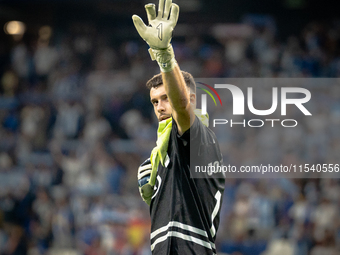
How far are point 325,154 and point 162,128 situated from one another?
20.0 ft

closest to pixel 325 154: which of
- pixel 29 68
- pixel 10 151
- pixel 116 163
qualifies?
pixel 116 163

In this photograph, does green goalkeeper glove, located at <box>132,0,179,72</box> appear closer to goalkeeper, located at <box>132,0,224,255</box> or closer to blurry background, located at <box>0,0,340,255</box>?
goalkeeper, located at <box>132,0,224,255</box>

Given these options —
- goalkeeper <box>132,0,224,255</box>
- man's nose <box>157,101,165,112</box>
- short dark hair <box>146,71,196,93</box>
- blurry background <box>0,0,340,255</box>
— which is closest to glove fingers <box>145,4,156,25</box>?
goalkeeper <box>132,0,224,255</box>

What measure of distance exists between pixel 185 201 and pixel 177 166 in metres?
0.21

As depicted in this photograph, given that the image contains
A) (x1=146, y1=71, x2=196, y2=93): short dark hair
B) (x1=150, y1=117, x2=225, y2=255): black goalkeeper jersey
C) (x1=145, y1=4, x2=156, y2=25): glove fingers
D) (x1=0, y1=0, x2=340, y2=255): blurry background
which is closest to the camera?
(x1=145, y1=4, x2=156, y2=25): glove fingers

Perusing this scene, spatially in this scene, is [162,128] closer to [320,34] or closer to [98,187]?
[98,187]

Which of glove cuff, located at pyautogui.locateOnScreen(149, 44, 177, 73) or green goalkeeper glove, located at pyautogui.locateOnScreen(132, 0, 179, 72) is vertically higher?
green goalkeeper glove, located at pyautogui.locateOnScreen(132, 0, 179, 72)

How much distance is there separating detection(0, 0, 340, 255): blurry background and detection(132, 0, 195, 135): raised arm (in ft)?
18.1

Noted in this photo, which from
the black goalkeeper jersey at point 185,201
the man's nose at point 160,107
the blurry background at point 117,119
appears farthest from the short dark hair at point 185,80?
the blurry background at point 117,119

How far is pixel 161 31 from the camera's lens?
7.84ft

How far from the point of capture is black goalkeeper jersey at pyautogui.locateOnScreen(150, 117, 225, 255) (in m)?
2.54

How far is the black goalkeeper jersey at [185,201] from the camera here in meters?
2.54

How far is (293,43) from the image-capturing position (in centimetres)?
1031

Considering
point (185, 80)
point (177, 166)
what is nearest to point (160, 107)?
point (185, 80)
